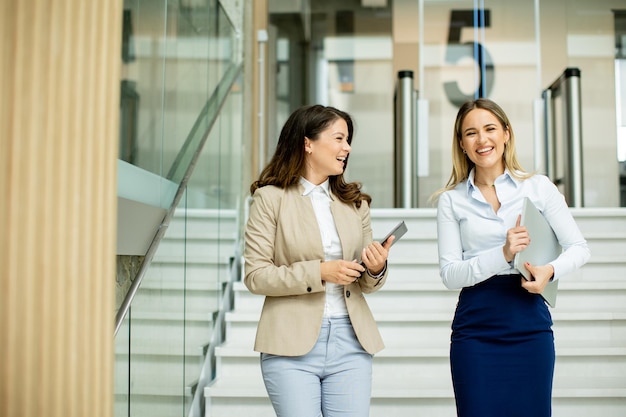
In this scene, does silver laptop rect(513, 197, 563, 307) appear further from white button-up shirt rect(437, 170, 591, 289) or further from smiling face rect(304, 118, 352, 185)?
smiling face rect(304, 118, 352, 185)

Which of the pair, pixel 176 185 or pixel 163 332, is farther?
pixel 176 185

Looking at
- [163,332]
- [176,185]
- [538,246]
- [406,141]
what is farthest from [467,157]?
[406,141]

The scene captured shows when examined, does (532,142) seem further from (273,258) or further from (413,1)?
(273,258)

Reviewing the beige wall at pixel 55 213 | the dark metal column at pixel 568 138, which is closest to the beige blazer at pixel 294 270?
the beige wall at pixel 55 213

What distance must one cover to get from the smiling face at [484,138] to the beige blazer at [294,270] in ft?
1.44

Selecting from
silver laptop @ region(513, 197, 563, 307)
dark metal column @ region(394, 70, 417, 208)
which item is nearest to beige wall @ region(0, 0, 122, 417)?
silver laptop @ region(513, 197, 563, 307)

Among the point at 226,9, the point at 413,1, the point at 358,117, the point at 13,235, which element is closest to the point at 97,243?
the point at 13,235

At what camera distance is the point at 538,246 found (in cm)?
224

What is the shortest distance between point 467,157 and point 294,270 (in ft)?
2.53

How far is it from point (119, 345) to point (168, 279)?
2.42 feet

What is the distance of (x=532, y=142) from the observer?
319 inches

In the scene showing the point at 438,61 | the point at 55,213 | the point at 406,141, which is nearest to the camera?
the point at 55,213

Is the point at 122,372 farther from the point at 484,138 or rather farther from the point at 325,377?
the point at 484,138

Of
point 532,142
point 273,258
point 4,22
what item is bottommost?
point 273,258
